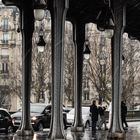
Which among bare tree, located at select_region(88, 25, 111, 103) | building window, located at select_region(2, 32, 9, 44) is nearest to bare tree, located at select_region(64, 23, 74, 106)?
bare tree, located at select_region(88, 25, 111, 103)

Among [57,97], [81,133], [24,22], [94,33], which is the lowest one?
[81,133]

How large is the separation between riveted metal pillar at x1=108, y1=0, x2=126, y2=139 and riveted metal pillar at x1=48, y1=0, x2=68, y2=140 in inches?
136

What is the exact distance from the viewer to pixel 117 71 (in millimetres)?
23031

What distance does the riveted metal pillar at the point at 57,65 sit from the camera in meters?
19.8

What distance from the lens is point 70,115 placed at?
Result: 41.6m

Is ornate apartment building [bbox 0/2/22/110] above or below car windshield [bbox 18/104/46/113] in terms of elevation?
above

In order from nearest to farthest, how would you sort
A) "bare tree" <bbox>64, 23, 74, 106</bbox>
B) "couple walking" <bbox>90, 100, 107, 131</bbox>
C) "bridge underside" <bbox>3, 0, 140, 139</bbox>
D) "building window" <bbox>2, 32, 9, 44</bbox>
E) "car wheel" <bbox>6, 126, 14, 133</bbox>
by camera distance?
1. "bridge underside" <bbox>3, 0, 140, 139</bbox>
2. "car wheel" <bbox>6, 126, 14, 133</bbox>
3. "couple walking" <bbox>90, 100, 107, 131</bbox>
4. "bare tree" <bbox>64, 23, 74, 106</bbox>
5. "building window" <bbox>2, 32, 9, 44</bbox>

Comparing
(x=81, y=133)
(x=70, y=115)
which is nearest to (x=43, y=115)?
(x=81, y=133)

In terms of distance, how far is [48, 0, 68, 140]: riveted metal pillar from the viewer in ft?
64.8

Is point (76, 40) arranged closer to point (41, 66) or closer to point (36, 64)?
point (41, 66)

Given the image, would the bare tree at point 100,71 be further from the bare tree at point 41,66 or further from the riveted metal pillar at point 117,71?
the riveted metal pillar at point 117,71

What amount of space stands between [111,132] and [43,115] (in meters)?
11.0

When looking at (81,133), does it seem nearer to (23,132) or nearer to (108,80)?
(23,132)

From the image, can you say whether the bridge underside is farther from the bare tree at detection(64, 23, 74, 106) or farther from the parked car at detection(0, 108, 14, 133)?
the bare tree at detection(64, 23, 74, 106)
